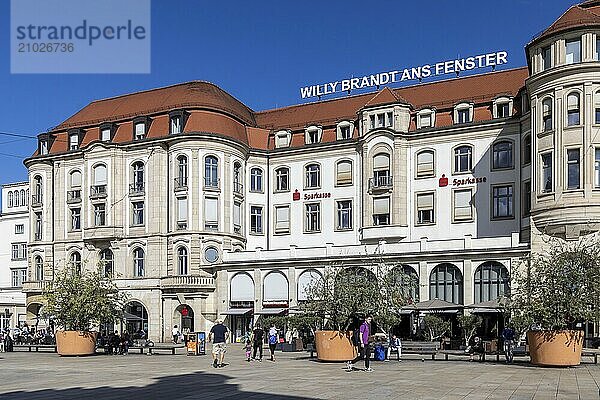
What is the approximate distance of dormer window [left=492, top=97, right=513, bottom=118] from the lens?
64.7m

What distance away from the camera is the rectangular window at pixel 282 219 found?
74.2m

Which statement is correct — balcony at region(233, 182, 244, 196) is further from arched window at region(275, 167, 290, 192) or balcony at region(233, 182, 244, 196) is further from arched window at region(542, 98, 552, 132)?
arched window at region(542, 98, 552, 132)

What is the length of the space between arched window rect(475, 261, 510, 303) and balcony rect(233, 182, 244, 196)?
23.4 meters

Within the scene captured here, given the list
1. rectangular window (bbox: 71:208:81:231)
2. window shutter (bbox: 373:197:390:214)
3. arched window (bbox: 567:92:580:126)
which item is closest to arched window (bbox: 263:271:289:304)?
window shutter (bbox: 373:197:390:214)

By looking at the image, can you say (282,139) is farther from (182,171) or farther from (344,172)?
(182,171)

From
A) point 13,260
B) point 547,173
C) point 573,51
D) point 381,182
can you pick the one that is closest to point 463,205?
point 381,182

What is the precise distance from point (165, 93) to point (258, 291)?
2189 cm

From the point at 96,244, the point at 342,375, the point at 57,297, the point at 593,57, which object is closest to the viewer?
the point at 342,375

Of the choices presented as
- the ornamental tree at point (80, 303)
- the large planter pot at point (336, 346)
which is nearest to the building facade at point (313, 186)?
the ornamental tree at point (80, 303)

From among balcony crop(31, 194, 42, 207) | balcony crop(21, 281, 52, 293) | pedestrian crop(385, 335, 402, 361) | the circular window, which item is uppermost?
balcony crop(31, 194, 42, 207)

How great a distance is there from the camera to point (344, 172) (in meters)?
71.5

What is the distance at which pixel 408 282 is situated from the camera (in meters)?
56.9

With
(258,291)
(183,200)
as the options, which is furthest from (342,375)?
(183,200)

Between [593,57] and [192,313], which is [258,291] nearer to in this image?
[192,313]
